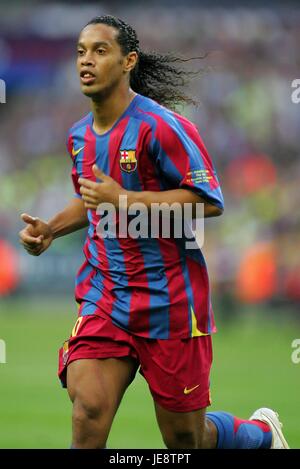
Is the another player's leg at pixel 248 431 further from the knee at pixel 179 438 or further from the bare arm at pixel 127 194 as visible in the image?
the bare arm at pixel 127 194

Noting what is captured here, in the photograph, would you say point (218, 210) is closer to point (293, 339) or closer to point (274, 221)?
point (293, 339)

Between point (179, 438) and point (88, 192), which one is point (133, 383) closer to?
point (179, 438)

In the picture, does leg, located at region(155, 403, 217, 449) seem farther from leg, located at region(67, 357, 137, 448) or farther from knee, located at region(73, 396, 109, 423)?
knee, located at region(73, 396, 109, 423)

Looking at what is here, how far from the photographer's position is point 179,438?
17.5 ft

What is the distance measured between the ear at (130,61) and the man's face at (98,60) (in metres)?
0.10

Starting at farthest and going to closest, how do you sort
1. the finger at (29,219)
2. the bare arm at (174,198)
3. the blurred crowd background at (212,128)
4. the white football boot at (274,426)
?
the blurred crowd background at (212,128), the white football boot at (274,426), the finger at (29,219), the bare arm at (174,198)

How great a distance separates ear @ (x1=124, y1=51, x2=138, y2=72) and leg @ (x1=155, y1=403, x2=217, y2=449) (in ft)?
5.86

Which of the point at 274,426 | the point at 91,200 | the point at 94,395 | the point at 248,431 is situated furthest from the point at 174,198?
the point at 274,426

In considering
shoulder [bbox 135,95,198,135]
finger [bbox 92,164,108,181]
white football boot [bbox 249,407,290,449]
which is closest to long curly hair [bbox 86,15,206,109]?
shoulder [bbox 135,95,198,135]

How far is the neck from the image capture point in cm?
542

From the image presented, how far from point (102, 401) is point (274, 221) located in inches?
544

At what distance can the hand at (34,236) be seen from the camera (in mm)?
5496

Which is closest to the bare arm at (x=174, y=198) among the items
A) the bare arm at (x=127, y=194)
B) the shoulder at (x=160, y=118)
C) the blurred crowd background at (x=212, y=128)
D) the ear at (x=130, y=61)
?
the bare arm at (x=127, y=194)

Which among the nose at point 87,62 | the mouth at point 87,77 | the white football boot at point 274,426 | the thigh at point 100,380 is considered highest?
the nose at point 87,62
